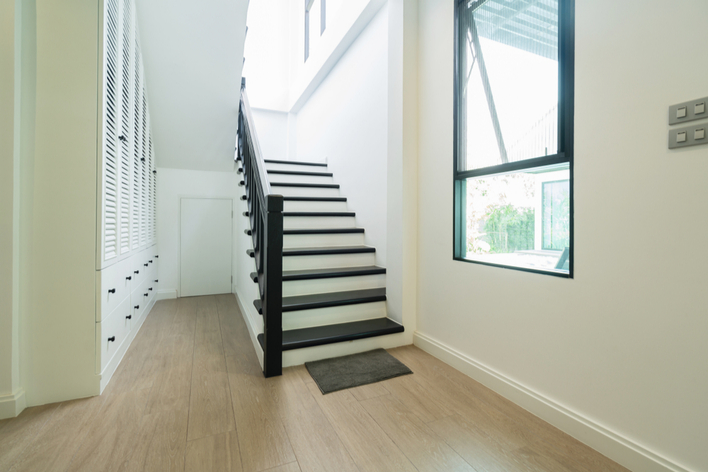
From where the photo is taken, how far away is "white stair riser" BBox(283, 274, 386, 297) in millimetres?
2652

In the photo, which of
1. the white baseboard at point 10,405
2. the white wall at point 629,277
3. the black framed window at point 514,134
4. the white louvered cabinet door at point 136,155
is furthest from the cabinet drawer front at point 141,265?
the white wall at point 629,277

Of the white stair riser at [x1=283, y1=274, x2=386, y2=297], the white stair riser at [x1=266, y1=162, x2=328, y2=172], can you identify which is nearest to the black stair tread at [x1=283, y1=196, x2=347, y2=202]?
the white stair riser at [x1=266, y1=162, x2=328, y2=172]

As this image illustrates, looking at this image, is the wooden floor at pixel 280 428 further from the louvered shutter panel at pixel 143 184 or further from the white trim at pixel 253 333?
the louvered shutter panel at pixel 143 184

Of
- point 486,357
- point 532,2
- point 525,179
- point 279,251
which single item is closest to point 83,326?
point 279,251

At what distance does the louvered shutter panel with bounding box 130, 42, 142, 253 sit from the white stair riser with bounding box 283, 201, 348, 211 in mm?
1357

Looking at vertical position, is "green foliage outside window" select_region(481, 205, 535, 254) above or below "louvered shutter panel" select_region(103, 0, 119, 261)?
below

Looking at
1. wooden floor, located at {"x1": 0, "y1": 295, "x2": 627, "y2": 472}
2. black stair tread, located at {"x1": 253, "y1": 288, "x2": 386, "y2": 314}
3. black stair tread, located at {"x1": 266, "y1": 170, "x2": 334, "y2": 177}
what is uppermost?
black stair tread, located at {"x1": 266, "y1": 170, "x2": 334, "y2": 177}

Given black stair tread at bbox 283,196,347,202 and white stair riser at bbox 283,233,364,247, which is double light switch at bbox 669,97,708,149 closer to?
white stair riser at bbox 283,233,364,247

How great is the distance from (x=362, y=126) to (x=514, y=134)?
1.94 meters

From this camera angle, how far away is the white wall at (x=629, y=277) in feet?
3.82

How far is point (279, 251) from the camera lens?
207 cm

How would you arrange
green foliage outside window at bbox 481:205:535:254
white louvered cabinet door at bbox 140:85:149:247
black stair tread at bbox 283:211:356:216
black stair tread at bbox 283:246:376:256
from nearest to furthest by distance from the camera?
green foliage outside window at bbox 481:205:535:254 → black stair tread at bbox 283:246:376:256 → white louvered cabinet door at bbox 140:85:149:247 → black stair tread at bbox 283:211:356:216

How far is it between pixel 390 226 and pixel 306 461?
1804mm

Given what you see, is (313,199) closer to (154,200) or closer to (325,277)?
(325,277)
